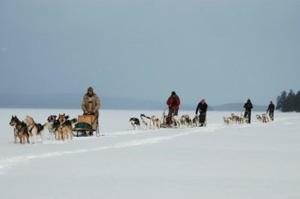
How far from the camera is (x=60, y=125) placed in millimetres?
19844

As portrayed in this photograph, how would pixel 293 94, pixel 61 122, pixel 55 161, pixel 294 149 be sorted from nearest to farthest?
pixel 55 161 → pixel 294 149 → pixel 61 122 → pixel 293 94

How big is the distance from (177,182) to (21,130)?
391 inches

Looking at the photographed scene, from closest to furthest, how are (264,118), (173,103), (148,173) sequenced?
(148,173)
(173,103)
(264,118)

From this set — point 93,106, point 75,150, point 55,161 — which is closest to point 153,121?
point 93,106

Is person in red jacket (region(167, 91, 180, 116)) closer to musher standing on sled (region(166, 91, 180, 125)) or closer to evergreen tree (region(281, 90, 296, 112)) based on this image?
musher standing on sled (region(166, 91, 180, 125))

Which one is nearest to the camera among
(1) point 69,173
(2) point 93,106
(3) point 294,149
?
(1) point 69,173

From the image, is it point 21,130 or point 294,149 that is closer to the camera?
point 294,149

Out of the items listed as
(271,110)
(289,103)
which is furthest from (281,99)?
(271,110)

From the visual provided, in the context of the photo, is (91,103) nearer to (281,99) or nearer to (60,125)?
(60,125)

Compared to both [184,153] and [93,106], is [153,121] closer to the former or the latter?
[93,106]

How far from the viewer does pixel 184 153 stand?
1462 centimetres

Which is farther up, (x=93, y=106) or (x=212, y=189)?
(x=93, y=106)

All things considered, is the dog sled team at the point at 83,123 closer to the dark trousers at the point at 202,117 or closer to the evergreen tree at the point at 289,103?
the dark trousers at the point at 202,117

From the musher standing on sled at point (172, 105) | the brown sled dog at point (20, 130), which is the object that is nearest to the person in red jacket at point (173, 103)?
the musher standing on sled at point (172, 105)
